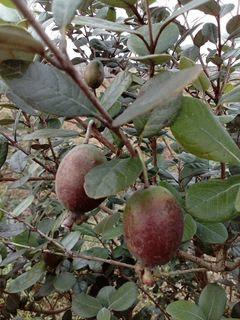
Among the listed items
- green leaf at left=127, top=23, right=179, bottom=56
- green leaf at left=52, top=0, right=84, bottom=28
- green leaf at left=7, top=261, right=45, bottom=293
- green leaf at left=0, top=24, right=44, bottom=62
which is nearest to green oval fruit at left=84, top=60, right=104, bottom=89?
green leaf at left=127, top=23, right=179, bottom=56

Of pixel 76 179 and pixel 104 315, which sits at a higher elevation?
pixel 76 179

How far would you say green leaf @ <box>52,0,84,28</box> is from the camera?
58 cm

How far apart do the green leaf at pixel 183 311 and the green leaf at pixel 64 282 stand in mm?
353

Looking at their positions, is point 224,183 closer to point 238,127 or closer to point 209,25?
point 238,127

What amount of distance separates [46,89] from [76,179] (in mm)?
116

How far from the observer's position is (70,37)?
1.51 meters

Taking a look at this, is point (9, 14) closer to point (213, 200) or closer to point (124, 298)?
point (213, 200)

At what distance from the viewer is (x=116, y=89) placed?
0.63 meters

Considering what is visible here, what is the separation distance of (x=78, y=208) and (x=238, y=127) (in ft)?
1.74

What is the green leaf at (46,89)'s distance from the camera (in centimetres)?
54

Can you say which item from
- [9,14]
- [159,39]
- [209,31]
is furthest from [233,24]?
[9,14]

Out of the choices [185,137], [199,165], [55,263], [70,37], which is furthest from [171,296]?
[185,137]

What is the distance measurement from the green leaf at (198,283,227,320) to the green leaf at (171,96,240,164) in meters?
0.39

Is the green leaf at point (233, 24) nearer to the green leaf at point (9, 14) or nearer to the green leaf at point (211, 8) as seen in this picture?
the green leaf at point (211, 8)
